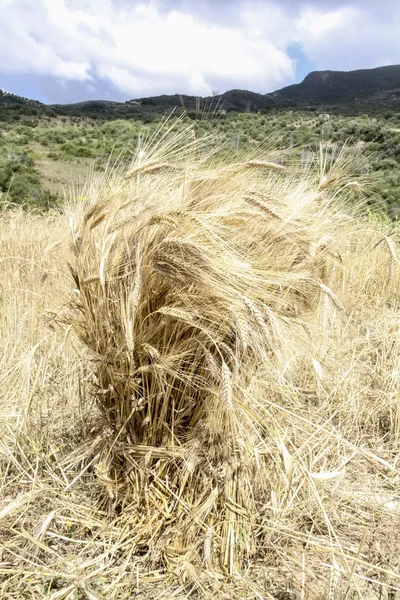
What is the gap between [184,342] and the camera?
1.33 meters

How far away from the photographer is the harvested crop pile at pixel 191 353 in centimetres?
124

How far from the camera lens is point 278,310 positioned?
4.62 feet

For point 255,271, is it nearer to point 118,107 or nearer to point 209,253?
point 209,253

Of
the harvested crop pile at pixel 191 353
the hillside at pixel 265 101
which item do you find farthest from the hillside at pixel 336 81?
the harvested crop pile at pixel 191 353

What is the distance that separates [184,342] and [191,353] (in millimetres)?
46

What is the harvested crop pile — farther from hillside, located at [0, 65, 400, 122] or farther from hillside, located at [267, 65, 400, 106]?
hillside, located at [267, 65, 400, 106]

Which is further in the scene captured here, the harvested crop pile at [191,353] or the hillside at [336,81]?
the hillside at [336,81]

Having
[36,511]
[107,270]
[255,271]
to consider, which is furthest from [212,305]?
[36,511]

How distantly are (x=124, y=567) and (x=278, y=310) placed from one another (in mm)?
821

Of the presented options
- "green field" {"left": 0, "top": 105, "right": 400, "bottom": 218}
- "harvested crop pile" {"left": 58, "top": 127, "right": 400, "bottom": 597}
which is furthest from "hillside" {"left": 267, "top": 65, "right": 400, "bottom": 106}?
"harvested crop pile" {"left": 58, "top": 127, "right": 400, "bottom": 597}

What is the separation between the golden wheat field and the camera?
122 cm

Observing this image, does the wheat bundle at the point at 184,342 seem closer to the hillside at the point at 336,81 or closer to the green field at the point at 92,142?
the green field at the point at 92,142

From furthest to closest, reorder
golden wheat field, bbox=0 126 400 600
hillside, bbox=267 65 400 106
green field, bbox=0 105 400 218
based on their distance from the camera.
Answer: hillside, bbox=267 65 400 106 < green field, bbox=0 105 400 218 < golden wheat field, bbox=0 126 400 600

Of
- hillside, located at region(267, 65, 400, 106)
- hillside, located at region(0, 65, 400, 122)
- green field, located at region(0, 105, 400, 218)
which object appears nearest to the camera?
green field, located at region(0, 105, 400, 218)
